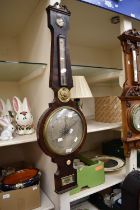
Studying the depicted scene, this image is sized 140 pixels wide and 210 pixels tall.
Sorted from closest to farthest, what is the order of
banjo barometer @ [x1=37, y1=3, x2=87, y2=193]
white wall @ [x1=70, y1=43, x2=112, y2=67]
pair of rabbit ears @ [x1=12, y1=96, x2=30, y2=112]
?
banjo barometer @ [x1=37, y1=3, x2=87, y2=193], pair of rabbit ears @ [x1=12, y1=96, x2=30, y2=112], white wall @ [x1=70, y1=43, x2=112, y2=67]

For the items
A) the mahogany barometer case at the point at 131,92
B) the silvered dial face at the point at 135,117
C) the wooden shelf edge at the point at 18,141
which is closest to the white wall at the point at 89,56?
the mahogany barometer case at the point at 131,92

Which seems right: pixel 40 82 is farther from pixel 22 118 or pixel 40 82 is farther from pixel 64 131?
pixel 64 131

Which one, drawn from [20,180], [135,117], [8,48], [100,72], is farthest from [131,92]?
[8,48]

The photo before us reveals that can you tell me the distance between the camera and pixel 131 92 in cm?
132

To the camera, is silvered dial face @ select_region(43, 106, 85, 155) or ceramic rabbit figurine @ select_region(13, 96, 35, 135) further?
ceramic rabbit figurine @ select_region(13, 96, 35, 135)

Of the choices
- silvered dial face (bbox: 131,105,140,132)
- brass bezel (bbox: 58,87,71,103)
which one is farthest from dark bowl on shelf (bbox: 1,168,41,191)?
silvered dial face (bbox: 131,105,140,132)

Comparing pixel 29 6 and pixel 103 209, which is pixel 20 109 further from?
pixel 103 209

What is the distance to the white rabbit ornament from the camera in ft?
3.43

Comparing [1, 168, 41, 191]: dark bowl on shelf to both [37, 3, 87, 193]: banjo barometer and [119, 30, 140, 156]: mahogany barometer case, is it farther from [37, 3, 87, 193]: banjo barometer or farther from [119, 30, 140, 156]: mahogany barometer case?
[119, 30, 140, 156]: mahogany barometer case

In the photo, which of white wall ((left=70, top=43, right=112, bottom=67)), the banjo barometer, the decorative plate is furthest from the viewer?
white wall ((left=70, top=43, right=112, bottom=67))

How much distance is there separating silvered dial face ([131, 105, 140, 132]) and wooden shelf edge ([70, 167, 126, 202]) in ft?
1.30

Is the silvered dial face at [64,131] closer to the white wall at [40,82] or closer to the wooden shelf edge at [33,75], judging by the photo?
the white wall at [40,82]

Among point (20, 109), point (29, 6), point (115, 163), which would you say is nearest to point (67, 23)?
point (29, 6)

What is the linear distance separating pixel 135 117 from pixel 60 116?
2.08 feet
